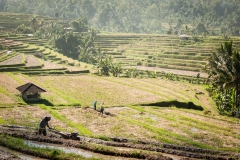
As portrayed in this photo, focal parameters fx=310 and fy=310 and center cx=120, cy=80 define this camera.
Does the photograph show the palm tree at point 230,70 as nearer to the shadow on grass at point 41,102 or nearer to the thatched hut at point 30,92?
the shadow on grass at point 41,102

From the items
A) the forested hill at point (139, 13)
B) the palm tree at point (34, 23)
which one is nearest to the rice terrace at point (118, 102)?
the palm tree at point (34, 23)

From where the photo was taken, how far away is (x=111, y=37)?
83062mm

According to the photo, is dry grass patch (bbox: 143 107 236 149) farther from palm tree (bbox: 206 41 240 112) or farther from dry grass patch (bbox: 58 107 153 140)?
palm tree (bbox: 206 41 240 112)

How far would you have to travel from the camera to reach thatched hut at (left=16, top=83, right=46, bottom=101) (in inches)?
1039

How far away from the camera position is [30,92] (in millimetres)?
26406

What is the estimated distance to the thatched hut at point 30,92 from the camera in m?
26.4

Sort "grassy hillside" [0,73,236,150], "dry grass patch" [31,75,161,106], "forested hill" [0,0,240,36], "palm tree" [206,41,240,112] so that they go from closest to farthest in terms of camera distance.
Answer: "grassy hillside" [0,73,236,150]
"palm tree" [206,41,240,112]
"dry grass patch" [31,75,161,106]
"forested hill" [0,0,240,36]

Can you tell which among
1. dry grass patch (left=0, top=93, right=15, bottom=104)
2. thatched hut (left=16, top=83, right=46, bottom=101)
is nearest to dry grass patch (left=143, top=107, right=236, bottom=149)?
thatched hut (left=16, top=83, right=46, bottom=101)

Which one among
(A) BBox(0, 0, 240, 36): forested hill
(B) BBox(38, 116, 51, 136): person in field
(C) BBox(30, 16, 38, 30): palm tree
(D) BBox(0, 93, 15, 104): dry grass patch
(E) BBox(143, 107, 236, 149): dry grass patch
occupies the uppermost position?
(A) BBox(0, 0, 240, 36): forested hill

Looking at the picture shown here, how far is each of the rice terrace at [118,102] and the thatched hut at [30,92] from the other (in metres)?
0.08

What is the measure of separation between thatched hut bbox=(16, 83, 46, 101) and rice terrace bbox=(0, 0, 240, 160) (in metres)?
0.08

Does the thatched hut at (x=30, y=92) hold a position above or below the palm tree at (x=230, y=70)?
below

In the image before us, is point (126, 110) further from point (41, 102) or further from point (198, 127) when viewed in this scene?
point (41, 102)

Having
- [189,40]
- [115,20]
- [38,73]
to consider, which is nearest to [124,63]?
[189,40]
